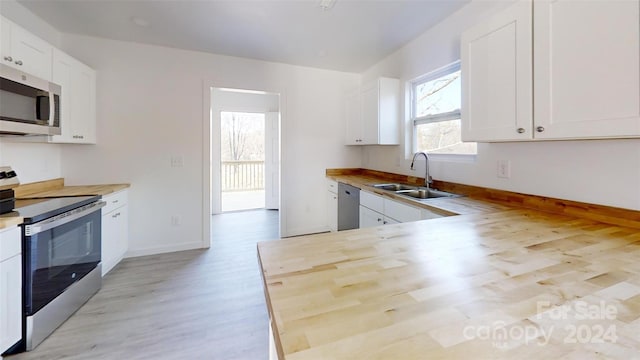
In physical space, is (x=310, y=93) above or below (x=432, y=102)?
above

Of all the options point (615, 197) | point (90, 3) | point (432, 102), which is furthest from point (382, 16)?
point (90, 3)

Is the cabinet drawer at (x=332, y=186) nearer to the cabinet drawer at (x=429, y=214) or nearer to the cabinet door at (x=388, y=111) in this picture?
the cabinet door at (x=388, y=111)

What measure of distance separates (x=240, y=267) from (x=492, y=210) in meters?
2.34

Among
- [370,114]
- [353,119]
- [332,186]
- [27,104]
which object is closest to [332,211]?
[332,186]

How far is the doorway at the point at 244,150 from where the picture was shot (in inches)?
212

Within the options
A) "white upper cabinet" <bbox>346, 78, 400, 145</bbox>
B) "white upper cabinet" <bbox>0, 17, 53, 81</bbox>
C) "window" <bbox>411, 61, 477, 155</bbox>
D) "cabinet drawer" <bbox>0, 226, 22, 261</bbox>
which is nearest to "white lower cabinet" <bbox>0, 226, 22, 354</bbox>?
"cabinet drawer" <bbox>0, 226, 22, 261</bbox>

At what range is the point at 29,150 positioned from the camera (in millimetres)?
2369

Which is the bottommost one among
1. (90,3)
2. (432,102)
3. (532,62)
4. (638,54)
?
(638,54)

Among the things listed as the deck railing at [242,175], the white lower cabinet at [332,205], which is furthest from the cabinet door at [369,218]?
the deck railing at [242,175]

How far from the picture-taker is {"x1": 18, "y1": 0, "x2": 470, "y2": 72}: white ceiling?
7.54ft

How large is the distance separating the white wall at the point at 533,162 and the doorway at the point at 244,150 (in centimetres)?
289

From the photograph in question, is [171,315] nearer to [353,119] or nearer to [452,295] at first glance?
[452,295]

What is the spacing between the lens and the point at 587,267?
2.74 feet

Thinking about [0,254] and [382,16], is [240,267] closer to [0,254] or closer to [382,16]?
[0,254]
